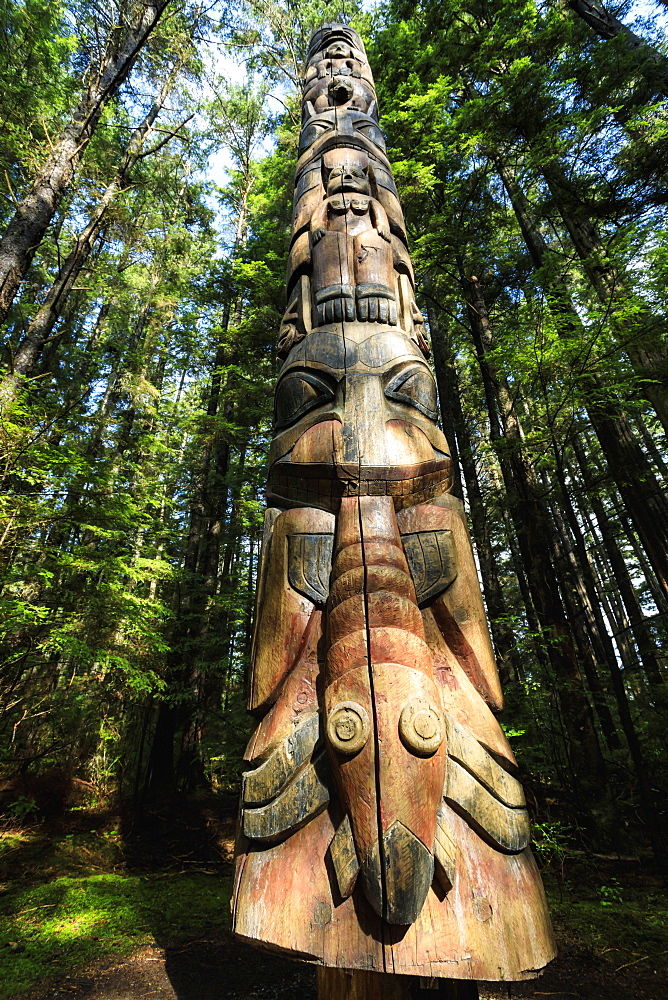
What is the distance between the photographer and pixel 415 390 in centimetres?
281

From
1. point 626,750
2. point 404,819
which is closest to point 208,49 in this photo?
point 404,819

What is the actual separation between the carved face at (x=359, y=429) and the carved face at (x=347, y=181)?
165 cm

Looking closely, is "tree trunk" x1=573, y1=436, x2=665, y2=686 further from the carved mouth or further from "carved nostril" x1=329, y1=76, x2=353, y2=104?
the carved mouth

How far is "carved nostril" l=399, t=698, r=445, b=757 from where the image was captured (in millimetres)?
1612

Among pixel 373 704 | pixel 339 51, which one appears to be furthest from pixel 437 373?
pixel 373 704

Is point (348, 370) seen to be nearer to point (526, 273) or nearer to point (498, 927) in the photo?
point (498, 927)

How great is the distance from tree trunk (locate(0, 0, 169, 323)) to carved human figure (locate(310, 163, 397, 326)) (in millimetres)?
3229

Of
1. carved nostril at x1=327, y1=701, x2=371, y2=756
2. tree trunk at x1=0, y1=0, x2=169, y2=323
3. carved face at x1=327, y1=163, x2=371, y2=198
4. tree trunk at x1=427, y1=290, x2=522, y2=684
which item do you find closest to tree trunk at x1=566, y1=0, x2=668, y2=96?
A: tree trunk at x1=427, y1=290, x2=522, y2=684

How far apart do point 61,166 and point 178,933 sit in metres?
7.74

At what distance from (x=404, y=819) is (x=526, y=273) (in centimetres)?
1011

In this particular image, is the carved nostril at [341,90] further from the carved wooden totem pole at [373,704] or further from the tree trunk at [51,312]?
the carved wooden totem pole at [373,704]

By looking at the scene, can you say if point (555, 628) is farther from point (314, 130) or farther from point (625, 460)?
point (314, 130)

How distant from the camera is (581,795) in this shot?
4.82 meters

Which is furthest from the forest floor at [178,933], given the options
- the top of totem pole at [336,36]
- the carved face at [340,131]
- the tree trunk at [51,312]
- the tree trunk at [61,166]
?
the top of totem pole at [336,36]
